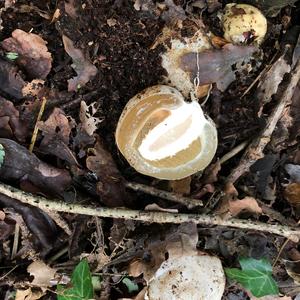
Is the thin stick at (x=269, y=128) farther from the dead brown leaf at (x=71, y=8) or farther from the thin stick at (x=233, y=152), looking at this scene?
the dead brown leaf at (x=71, y=8)

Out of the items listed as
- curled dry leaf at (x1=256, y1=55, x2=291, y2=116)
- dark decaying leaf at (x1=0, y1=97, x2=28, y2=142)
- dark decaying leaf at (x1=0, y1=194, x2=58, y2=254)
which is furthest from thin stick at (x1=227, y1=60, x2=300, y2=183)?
dark decaying leaf at (x1=0, y1=97, x2=28, y2=142)

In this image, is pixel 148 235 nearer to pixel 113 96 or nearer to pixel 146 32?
pixel 113 96

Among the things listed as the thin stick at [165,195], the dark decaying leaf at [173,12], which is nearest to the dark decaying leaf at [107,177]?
the thin stick at [165,195]

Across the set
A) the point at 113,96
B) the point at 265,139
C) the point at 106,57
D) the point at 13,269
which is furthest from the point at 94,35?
the point at 13,269

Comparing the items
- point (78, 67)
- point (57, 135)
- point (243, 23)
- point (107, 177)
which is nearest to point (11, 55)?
point (78, 67)

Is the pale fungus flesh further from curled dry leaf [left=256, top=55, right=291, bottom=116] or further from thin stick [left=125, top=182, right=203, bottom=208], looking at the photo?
thin stick [left=125, top=182, right=203, bottom=208]
